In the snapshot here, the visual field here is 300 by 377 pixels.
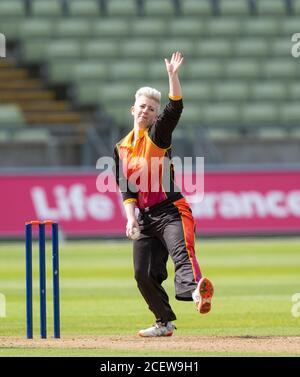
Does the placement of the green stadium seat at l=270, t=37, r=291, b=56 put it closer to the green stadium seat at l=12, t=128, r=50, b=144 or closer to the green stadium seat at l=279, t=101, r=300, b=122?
the green stadium seat at l=279, t=101, r=300, b=122

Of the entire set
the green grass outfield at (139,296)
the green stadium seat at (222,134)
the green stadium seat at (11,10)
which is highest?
the green stadium seat at (11,10)

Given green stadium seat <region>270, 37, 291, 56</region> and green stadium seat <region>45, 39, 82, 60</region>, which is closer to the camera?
green stadium seat <region>45, 39, 82, 60</region>

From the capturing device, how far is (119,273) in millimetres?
19000

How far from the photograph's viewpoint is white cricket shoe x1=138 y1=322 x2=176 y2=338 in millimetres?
11188

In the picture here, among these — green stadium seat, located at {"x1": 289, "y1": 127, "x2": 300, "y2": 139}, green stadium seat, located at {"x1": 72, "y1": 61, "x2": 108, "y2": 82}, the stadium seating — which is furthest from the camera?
green stadium seat, located at {"x1": 72, "y1": 61, "x2": 108, "y2": 82}

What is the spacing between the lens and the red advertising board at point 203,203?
2519cm

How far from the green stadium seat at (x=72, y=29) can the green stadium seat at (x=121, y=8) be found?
98 centimetres

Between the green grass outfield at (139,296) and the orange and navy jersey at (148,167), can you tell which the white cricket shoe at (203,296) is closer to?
the green grass outfield at (139,296)

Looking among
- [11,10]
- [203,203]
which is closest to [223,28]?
[11,10]

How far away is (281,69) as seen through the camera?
105 ft

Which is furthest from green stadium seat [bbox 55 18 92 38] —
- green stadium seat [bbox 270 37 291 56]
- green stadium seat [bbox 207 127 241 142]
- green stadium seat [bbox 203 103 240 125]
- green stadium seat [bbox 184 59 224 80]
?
green stadium seat [bbox 207 127 241 142]

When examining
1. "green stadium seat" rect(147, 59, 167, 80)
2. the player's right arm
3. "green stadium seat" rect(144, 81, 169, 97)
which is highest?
"green stadium seat" rect(147, 59, 167, 80)

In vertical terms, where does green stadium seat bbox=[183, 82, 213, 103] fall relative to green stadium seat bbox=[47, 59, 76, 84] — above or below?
below

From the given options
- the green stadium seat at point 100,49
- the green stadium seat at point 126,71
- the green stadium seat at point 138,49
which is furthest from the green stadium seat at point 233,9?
the green stadium seat at point 126,71
